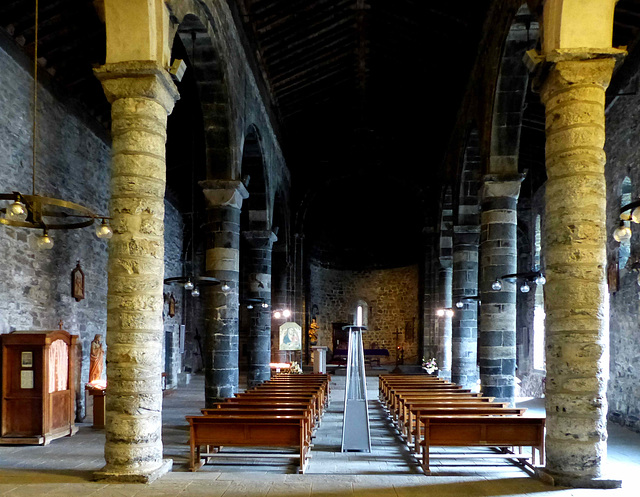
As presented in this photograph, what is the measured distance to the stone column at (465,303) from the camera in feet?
55.0

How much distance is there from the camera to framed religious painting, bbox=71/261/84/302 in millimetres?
12886

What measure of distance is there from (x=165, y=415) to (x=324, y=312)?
55.0 ft

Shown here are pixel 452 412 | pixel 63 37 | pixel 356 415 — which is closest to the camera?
pixel 452 412

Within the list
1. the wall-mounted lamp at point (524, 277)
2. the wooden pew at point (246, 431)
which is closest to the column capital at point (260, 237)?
the wall-mounted lamp at point (524, 277)

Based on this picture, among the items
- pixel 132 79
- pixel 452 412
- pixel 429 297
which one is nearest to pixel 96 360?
pixel 132 79

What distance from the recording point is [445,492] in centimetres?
683

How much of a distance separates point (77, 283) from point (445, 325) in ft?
47.3

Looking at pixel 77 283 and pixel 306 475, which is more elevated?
pixel 77 283

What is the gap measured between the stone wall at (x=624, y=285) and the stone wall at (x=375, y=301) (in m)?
15.1

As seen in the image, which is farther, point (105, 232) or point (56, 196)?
point (56, 196)

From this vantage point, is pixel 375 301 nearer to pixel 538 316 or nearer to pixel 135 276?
pixel 538 316

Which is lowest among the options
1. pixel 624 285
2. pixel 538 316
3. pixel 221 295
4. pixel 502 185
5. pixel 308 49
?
pixel 538 316

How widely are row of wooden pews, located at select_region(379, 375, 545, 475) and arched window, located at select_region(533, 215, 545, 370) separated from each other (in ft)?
36.8

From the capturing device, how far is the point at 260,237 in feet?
57.0
